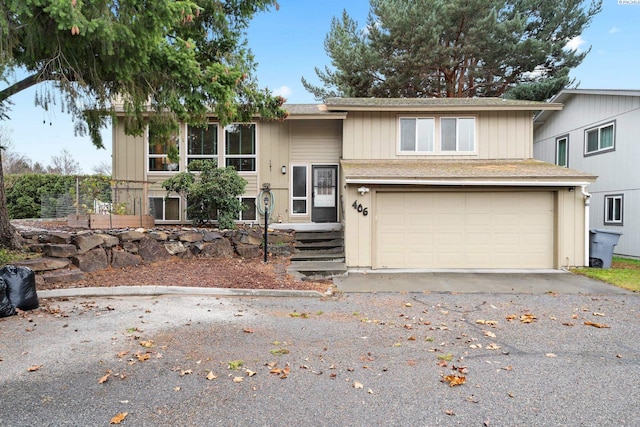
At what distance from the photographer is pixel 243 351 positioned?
13.4 ft

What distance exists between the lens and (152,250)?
9156mm

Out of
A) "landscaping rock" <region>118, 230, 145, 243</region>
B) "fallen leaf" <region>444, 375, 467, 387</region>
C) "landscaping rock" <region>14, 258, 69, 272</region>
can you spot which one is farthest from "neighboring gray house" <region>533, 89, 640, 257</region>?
"landscaping rock" <region>14, 258, 69, 272</region>

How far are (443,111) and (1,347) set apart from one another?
1181cm

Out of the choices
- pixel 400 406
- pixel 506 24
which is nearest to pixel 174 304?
pixel 400 406

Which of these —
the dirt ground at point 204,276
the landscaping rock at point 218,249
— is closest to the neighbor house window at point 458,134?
the dirt ground at point 204,276

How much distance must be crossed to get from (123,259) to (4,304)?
3511 mm

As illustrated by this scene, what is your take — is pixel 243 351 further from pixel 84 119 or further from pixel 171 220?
pixel 171 220

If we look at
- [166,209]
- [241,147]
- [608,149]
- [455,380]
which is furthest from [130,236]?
[608,149]

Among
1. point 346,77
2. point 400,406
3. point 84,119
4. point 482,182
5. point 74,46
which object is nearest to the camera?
point 400,406

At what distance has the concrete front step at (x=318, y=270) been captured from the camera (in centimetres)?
857

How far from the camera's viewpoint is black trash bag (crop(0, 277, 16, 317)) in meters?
5.04

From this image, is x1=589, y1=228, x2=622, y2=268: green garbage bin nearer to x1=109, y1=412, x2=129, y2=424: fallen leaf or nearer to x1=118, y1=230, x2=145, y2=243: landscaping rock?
x1=109, y1=412, x2=129, y2=424: fallen leaf

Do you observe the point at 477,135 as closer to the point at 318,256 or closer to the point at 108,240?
the point at 318,256

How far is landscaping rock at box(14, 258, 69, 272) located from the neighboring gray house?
15392 mm
